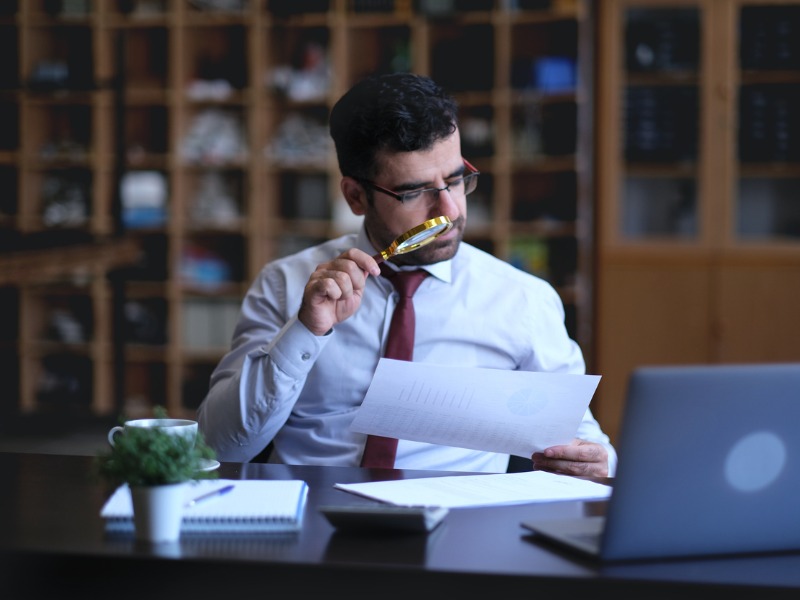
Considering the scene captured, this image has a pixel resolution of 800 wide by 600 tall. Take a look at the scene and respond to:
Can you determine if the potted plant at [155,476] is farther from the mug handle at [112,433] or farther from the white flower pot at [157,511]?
the mug handle at [112,433]

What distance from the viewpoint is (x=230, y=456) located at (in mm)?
1662

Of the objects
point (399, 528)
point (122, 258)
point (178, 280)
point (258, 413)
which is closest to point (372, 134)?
point (258, 413)

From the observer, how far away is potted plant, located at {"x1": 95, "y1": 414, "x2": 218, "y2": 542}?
38.1 inches

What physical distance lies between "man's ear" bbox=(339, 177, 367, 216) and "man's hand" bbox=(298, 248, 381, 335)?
318 millimetres

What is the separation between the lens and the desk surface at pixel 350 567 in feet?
2.91

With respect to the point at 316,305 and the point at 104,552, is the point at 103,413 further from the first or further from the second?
the point at 104,552

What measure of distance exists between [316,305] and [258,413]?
8.7 inches

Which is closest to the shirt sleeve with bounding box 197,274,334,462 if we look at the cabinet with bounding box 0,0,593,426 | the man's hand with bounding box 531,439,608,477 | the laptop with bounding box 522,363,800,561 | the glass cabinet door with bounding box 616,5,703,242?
the man's hand with bounding box 531,439,608,477

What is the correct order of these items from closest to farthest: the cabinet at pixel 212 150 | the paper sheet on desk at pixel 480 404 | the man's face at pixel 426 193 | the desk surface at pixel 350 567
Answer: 1. the desk surface at pixel 350 567
2. the paper sheet on desk at pixel 480 404
3. the man's face at pixel 426 193
4. the cabinet at pixel 212 150

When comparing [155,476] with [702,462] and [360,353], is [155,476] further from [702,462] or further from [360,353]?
[360,353]

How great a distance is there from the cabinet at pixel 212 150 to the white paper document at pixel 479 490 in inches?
127

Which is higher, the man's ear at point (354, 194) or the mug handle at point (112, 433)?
the man's ear at point (354, 194)

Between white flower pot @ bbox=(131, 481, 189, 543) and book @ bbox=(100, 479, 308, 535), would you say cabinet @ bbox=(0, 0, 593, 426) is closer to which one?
book @ bbox=(100, 479, 308, 535)

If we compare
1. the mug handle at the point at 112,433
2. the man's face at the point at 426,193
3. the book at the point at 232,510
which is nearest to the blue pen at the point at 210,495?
the book at the point at 232,510
